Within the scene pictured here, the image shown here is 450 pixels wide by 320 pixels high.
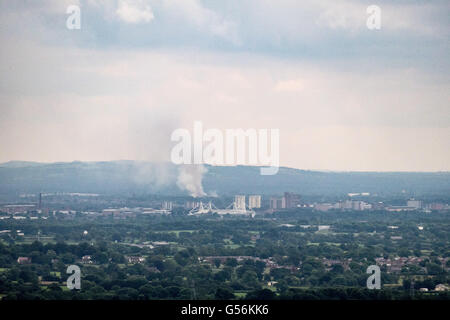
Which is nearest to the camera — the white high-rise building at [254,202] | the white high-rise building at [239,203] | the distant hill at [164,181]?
the white high-rise building at [239,203]

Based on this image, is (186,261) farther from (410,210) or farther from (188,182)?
(188,182)

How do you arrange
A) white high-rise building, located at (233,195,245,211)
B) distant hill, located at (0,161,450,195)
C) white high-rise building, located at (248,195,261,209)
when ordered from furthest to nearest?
distant hill, located at (0,161,450,195) → white high-rise building, located at (248,195,261,209) → white high-rise building, located at (233,195,245,211)

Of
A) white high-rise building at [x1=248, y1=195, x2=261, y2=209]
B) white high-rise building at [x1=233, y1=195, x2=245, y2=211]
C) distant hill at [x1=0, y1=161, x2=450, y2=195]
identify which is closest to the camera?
white high-rise building at [x1=233, y1=195, x2=245, y2=211]

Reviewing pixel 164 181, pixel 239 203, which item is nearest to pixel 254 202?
pixel 239 203

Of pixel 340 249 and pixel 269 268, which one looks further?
pixel 340 249

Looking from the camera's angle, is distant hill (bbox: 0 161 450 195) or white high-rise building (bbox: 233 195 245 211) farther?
distant hill (bbox: 0 161 450 195)

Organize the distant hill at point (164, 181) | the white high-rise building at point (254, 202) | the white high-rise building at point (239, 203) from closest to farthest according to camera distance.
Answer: the white high-rise building at point (239, 203) < the white high-rise building at point (254, 202) < the distant hill at point (164, 181)

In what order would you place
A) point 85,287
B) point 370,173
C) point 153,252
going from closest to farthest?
point 85,287 < point 153,252 < point 370,173
